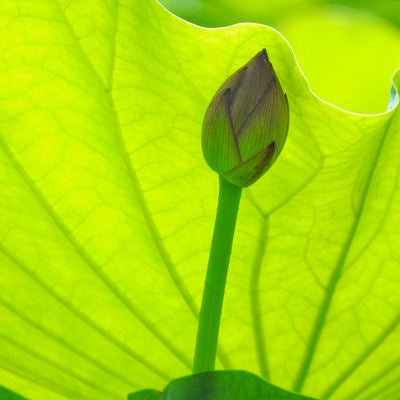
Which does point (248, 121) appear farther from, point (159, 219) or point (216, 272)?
point (159, 219)

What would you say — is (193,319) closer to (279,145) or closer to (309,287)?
(309,287)

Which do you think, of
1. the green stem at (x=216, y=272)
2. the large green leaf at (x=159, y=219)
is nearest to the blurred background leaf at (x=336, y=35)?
the large green leaf at (x=159, y=219)

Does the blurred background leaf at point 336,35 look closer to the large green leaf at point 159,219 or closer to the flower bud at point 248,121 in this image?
the large green leaf at point 159,219

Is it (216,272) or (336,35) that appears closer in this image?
(216,272)

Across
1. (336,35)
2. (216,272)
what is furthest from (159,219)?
(336,35)

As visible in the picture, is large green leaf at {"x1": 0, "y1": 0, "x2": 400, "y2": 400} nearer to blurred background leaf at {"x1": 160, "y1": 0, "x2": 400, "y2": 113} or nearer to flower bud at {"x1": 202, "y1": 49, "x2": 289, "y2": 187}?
flower bud at {"x1": 202, "y1": 49, "x2": 289, "y2": 187}

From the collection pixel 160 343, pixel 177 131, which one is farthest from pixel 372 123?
pixel 160 343
